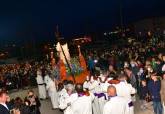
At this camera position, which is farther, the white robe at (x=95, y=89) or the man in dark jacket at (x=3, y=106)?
the white robe at (x=95, y=89)

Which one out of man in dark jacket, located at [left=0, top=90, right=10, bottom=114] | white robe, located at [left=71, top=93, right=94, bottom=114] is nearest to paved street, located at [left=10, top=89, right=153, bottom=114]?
white robe, located at [left=71, top=93, right=94, bottom=114]

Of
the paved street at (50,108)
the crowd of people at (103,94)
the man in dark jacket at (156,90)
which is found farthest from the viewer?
the paved street at (50,108)

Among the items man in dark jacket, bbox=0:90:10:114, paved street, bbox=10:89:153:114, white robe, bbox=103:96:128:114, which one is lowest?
paved street, bbox=10:89:153:114

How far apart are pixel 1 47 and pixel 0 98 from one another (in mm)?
71565

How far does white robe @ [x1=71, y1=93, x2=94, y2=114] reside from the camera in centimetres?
1037

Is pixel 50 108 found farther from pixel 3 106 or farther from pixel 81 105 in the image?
pixel 3 106

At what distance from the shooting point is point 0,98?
8516 mm

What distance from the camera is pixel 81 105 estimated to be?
34.1 feet

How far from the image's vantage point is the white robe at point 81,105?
10367 mm

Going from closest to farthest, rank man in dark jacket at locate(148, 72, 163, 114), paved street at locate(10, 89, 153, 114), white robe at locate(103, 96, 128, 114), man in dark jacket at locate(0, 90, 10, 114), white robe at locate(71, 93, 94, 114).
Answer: man in dark jacket at locate(0, 90, 10, 114), white robe at locate(103, 96, 128, 114), white robe at locate(71, 93, 94, 114), man in dark jacket at locate(148, 72, 163, 114), paved street at locate(10, 89, 153, 114)

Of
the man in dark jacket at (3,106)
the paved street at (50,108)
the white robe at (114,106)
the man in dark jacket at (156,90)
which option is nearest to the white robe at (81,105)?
the white robe at (114,106)

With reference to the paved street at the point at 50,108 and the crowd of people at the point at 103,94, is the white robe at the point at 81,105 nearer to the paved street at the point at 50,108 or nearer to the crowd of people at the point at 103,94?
the crowd of people at the point at 103,94

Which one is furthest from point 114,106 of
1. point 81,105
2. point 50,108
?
point 50,108

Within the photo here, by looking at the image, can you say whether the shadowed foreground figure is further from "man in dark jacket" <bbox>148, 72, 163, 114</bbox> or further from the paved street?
the paved street
